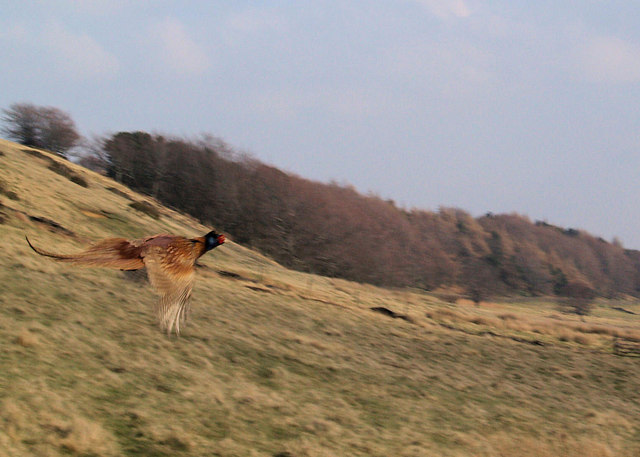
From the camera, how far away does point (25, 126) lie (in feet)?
176

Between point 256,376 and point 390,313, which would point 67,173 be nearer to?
point 390,313

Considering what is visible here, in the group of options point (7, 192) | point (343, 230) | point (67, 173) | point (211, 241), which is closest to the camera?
point (211, 241)

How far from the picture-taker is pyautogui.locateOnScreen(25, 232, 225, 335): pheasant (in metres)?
5.40

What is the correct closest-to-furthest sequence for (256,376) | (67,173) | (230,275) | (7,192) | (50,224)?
(256,376) < (50,224) < (7,192) < (230,275) < (67,173)

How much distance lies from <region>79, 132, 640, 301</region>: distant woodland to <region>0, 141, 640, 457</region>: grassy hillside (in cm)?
2862

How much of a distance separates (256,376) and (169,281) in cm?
708

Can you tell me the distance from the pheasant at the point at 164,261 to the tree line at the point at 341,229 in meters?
43.9

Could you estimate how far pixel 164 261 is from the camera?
572cm

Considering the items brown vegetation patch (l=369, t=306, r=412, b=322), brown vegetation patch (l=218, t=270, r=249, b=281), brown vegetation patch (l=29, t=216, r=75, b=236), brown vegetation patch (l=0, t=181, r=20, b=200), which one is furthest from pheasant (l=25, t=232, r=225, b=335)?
brown vegetation patch (l=369, t=306, r=412, b=322)

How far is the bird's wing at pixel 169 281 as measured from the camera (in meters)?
5.42

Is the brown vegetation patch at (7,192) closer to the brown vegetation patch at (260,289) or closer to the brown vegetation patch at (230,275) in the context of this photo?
the brown vegetation patch at (230,275)

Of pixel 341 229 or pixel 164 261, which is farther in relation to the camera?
pixel 341 229

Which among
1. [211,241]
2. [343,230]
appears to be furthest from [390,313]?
[343,230]

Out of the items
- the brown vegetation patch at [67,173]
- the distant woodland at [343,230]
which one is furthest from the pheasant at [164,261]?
the distant woodland at [343,230]
